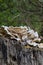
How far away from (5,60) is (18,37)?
0.70 feet

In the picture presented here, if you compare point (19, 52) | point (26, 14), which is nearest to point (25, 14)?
point (26, 14)

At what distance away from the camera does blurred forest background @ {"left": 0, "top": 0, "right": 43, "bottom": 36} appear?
377 cm

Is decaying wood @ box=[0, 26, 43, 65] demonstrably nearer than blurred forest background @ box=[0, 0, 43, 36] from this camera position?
Yes

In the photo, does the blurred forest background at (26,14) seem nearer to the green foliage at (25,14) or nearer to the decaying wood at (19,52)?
the green foliage at (25,14)

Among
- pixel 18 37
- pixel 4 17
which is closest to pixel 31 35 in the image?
pixel 18 37

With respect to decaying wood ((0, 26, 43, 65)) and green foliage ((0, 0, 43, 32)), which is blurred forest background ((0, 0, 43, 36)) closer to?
green foliage ((0, 0, 43, 32))

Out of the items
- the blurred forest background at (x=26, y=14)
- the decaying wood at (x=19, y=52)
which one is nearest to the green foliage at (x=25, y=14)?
the blurred forest background at (x=26, y=14)

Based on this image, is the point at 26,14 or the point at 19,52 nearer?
the point at 19,52

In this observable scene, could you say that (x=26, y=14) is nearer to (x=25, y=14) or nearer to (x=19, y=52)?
(x=25, y=14)

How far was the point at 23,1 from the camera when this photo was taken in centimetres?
370

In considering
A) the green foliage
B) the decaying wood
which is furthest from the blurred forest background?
the decaying wood

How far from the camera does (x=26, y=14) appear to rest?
393 cm

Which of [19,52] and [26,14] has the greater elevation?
[19,52]

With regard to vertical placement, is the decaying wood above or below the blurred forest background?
above
